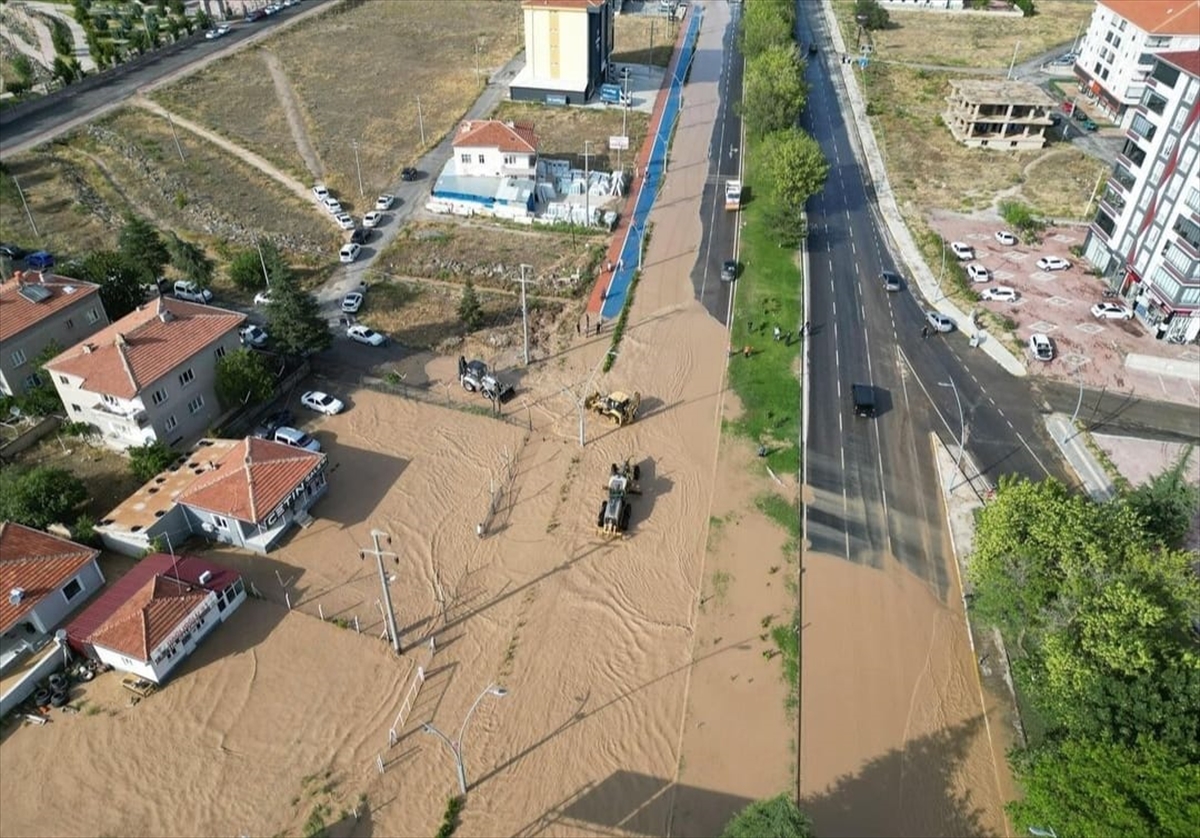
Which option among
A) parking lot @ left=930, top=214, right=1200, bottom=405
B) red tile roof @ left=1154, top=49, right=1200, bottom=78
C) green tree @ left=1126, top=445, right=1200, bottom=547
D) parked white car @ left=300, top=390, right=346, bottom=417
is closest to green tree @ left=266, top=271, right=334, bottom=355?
parked white car @ left=300, top=390, right=346, bottom=417

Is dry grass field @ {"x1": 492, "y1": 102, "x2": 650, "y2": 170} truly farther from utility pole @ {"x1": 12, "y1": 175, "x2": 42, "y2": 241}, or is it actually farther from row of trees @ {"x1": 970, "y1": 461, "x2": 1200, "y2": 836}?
row of trees @ {"x1": 970, "y1": 461, "x2": 1200, "y2": 836}

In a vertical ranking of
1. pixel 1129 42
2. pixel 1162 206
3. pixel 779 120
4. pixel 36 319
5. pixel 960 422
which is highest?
pixel 1129 42

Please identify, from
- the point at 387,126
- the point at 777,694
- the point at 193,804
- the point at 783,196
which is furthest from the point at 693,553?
the point at 387,126

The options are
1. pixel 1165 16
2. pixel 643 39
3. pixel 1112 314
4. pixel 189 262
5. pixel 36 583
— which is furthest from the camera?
pixel 643 39

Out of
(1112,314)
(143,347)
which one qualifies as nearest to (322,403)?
(143,347)

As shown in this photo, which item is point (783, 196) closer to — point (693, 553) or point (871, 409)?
point (871, 409)

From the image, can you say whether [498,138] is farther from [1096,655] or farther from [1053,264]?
[1096,655]
